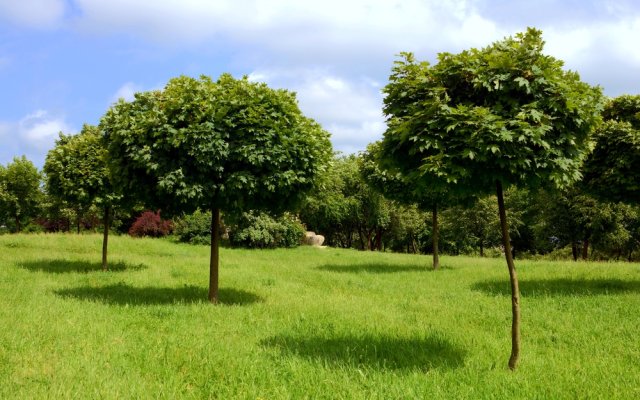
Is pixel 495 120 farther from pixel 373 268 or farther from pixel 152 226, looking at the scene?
pixel 152 226

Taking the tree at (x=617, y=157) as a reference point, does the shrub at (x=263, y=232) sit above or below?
below

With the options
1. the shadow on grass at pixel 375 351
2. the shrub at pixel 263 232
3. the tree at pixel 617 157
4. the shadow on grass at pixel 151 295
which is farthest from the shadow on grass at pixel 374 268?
the shrub at pixel 263 232

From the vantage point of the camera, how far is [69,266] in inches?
849

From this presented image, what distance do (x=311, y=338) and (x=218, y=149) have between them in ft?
17.5

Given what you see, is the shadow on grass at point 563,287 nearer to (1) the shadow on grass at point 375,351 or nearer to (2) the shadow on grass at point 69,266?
(1) the shadow on grass at point 375,351

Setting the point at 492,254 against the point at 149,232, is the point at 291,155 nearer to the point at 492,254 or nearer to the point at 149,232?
the point at 149,232

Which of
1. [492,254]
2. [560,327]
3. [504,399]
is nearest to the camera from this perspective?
[504,399]

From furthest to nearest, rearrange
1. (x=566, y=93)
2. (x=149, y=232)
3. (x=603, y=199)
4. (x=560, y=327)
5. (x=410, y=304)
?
(x=149, y=232), (x=603, y=199), (x=410, y=304), (x=560, y=327), (x=566, y=93)

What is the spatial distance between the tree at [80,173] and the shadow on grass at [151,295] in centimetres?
482

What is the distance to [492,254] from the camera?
60906 millimetres

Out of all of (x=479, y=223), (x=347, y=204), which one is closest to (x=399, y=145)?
(x=347, y=204)

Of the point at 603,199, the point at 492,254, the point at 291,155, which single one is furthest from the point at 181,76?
the point at 492,254

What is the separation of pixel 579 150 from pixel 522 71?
1.69m

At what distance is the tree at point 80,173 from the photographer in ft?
62.9
